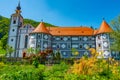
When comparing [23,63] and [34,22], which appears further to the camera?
[34,22]

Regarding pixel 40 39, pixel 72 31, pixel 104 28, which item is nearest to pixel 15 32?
pixel 40 39

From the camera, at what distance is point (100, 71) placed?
17375mm

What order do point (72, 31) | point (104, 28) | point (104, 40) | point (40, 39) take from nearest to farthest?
point (104, 40)
point (40, 39)
point (104, 28)
point (72, 31)

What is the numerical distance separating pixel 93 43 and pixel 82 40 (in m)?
2.99

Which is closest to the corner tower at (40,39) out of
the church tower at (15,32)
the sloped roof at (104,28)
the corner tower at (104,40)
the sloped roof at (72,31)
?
the sloped roof at (72,31)

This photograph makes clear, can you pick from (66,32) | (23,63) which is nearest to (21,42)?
(66,32)

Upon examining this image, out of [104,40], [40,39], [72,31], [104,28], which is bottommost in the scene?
[104,40]

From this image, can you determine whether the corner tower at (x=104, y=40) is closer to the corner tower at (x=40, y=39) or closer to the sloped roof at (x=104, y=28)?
the sloped roof at (x=104, y=28)

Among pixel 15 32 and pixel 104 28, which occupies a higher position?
pixel 104 28

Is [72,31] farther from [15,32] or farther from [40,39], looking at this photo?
[15,32]

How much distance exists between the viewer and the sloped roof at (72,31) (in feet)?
188

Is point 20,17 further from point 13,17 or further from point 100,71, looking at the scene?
point 100,71

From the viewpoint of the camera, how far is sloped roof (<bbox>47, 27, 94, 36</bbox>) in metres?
57.4

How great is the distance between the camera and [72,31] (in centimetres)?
5903
